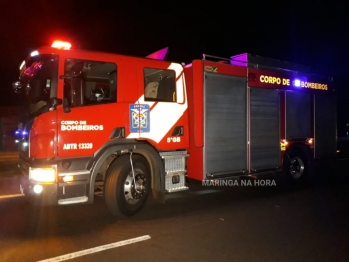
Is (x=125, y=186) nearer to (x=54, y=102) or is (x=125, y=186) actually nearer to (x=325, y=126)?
(x=54, y=102)

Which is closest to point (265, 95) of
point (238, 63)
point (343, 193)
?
point (238, 63)

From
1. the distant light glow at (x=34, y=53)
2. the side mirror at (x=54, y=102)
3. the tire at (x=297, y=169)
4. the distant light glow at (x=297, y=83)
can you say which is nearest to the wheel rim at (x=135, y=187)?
the side mirror at (x=54, y=102)

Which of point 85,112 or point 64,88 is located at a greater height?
point 64,88

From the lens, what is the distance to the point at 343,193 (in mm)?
8398

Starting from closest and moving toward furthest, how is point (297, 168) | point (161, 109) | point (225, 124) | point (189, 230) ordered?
1. point (189, 230)
2. point (161, 109)
3. point (225, 124)
4. point (297, 168)

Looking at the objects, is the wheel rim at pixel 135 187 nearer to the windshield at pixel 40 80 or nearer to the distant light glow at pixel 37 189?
the distant light glow at pixel 37 189

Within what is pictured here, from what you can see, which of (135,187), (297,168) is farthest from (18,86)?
(297,168)

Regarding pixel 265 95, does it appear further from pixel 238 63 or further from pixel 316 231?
pixel 316 231

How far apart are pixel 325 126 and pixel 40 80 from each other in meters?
7.61

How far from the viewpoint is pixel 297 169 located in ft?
30.6

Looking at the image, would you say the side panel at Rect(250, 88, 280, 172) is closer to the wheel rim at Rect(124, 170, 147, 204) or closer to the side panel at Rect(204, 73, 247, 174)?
the side panel at Rect(204, 73, 247, 174)

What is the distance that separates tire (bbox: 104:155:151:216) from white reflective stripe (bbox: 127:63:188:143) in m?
0.47

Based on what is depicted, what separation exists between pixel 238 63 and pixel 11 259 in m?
5.87

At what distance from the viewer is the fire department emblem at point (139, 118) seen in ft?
20.1
